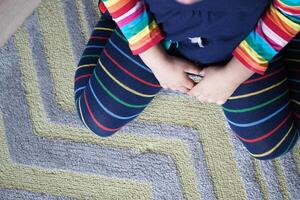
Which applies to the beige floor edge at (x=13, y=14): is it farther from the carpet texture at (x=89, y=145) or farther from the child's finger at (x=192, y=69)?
the child's finger at (x=192, y=69)

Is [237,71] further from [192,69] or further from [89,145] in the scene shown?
[89,145]

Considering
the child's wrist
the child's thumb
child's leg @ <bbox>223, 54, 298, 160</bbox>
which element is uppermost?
the child's wrist

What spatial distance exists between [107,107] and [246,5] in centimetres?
29

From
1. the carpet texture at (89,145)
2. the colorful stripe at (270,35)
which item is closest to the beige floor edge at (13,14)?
the carpet texture at (89,145)

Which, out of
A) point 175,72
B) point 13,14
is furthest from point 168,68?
point 13,14

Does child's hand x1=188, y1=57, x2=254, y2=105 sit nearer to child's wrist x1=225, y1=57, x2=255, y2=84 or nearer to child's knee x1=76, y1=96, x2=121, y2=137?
child's wrist x1=225, y1=57, x2=255, y2=84

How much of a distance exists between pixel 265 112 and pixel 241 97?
0.14ft

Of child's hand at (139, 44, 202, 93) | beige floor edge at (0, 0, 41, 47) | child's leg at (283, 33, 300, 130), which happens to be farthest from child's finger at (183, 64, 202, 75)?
beige floor edge at (0, 0, 41, 47)

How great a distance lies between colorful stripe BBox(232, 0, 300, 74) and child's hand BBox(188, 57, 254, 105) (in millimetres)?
17

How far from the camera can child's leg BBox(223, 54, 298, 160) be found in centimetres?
65

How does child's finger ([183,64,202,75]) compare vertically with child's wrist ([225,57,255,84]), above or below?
below

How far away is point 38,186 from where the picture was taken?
32.5 inches

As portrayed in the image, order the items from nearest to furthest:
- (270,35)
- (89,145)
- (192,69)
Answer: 1. (270,35)
2. (192,69)
3. (89,145)

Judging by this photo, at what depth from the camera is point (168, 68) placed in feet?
2.07
